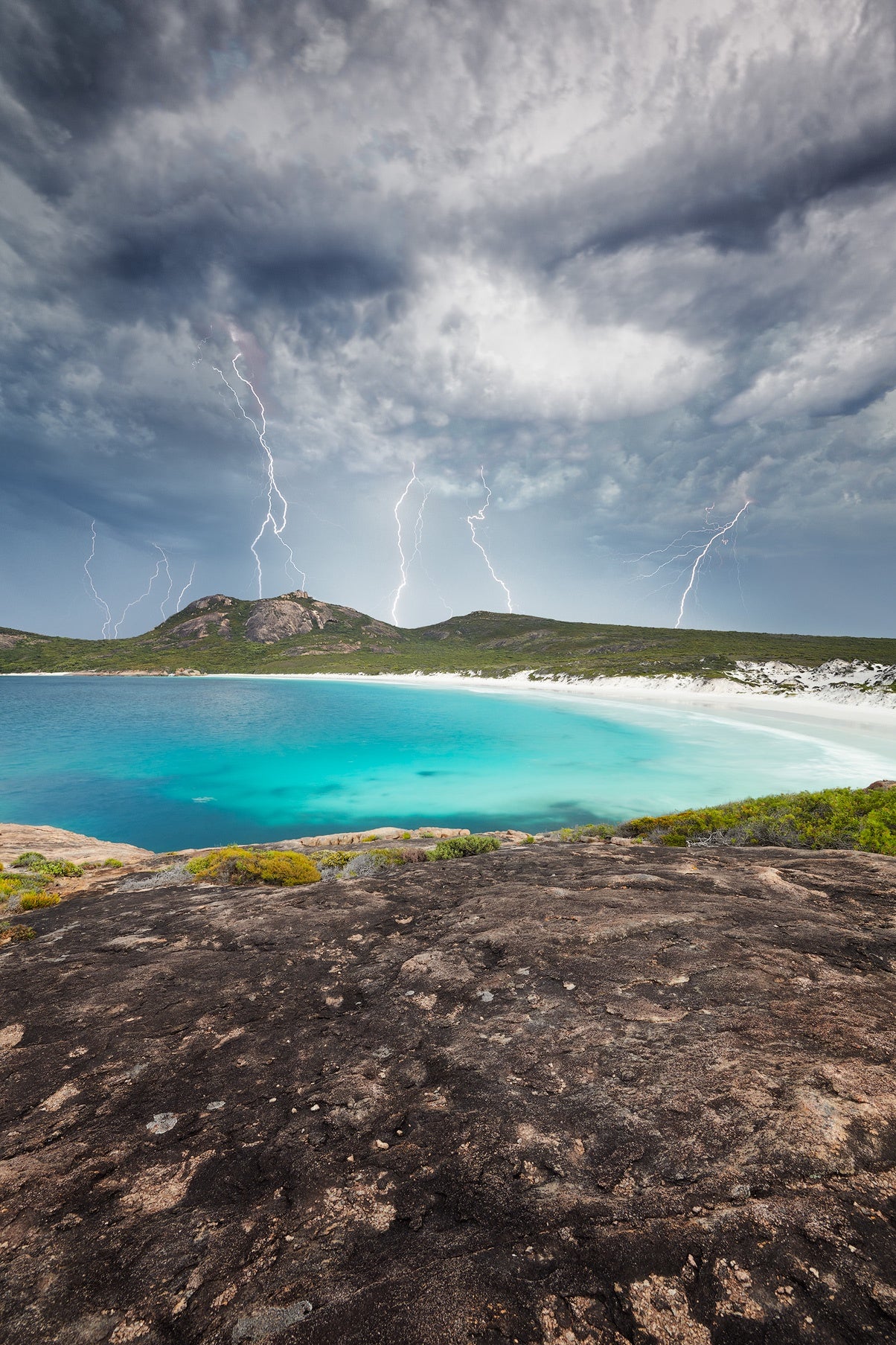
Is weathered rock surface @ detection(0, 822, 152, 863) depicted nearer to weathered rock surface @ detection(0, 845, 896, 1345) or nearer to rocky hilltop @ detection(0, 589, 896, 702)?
weathered rock surface @ detection(0, 845, 896, 1345)

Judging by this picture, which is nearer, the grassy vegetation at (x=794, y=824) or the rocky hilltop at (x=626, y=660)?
the grassy vegetation at (x=794, y=824)

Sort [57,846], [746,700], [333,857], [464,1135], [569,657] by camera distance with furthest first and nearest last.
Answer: [569,657] < [746,700] < [57,846] < [333,857] < [464,1135]

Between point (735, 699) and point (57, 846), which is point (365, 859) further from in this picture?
point (735, 699)

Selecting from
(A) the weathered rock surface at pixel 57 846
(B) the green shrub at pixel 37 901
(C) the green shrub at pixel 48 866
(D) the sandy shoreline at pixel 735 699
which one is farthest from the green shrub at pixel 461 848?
(D) the sandy shoreline at pixel 735 699

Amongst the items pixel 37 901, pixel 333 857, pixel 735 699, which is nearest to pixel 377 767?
pixel 333 857

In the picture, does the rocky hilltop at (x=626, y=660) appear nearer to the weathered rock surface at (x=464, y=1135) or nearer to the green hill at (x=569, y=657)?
the green hill at (x=569, y=657)

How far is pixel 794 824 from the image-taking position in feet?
43.4

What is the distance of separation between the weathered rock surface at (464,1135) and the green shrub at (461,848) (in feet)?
20.1

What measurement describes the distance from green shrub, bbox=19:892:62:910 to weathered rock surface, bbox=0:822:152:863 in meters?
4.99

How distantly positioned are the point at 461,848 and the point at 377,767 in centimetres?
2521

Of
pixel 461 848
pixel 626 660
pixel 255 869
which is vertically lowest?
pixel 461 848

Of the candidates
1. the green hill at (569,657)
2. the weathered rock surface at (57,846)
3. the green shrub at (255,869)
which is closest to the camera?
the green shrub at (255,869)

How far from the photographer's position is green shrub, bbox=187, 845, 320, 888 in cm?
1089

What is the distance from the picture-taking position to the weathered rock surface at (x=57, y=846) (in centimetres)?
1495
